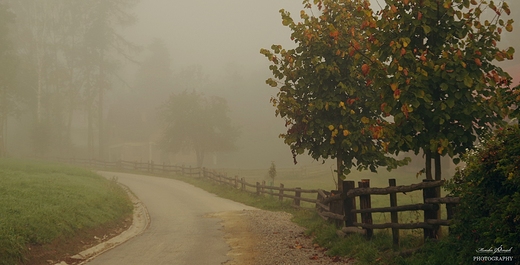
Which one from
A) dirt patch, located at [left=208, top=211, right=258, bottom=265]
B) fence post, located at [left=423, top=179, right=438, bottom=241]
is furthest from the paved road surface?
fence post, located at [left=423, top=179, right=438, bottom=241]

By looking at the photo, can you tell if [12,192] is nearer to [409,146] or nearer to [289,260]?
[289,260]

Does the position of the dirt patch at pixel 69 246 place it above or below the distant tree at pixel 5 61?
below

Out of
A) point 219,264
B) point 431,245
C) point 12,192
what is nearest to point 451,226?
point 431,245

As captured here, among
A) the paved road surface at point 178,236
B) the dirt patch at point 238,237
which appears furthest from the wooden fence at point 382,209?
the paved road surface at point 178,236

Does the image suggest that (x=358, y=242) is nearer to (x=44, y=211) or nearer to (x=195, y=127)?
(x=44, y=211)

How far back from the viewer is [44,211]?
41.9ft

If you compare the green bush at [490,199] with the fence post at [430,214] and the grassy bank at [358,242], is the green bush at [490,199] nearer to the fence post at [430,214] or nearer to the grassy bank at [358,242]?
the fence post at [430,214]

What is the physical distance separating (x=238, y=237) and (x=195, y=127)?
3769 centimetres

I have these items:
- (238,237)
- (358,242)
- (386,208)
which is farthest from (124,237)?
(386,208)

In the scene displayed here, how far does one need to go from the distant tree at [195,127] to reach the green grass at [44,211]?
30.0 meters

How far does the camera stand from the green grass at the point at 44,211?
10336 millimetres

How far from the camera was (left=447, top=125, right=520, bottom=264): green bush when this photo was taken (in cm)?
528

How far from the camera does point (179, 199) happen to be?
25047 millimetres

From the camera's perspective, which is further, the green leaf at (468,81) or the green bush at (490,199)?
the green leaf at (468,81)
